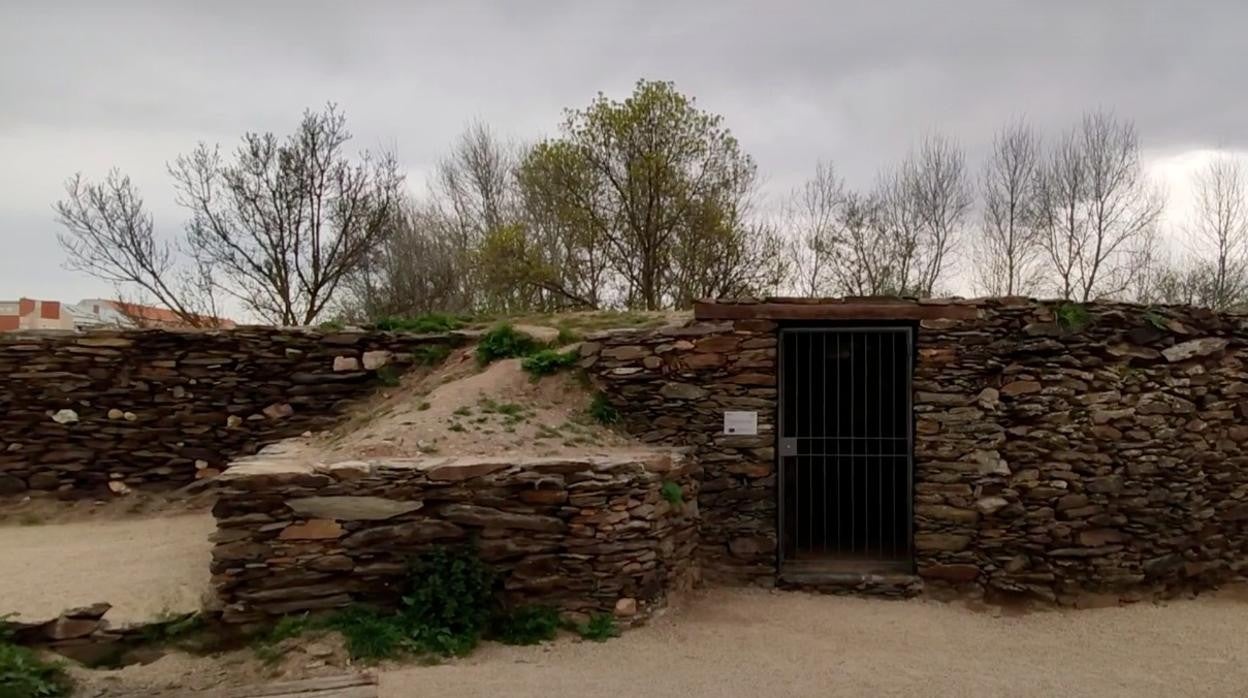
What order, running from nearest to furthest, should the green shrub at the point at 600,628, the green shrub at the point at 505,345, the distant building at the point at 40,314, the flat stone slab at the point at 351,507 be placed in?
the flat stone slab at the point at 351,507 < the green shrub at the point at 600,628 < the green shrub at the point at 505,345 < the distant building at the point at 40,314

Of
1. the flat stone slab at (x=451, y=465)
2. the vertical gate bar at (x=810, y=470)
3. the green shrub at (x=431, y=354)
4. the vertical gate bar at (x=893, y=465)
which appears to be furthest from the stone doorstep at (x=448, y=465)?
the green shrub at (x=431, y=354)

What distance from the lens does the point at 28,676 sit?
4.76m

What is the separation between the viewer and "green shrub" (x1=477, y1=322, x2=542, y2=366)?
27.0 ft

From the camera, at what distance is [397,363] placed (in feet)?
29.3

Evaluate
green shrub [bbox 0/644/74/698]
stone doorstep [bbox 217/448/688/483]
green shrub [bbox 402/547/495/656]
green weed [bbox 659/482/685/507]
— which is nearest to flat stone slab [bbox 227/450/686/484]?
stone doorstep [bbox 217/448/688/483]

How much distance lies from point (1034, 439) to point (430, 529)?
16.1 feet

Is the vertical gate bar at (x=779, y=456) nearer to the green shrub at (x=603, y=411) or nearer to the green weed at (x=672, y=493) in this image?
the green weed at (x=672, y=493)

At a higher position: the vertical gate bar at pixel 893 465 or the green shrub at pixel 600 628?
the vertical gate bar at pixel 893 465

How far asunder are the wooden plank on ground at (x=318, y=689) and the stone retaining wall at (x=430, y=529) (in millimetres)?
949

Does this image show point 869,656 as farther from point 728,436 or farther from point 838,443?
point 838,443

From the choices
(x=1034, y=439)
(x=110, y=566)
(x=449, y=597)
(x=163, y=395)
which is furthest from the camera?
(x=163, y=395)

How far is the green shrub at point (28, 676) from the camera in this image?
4.64 meters

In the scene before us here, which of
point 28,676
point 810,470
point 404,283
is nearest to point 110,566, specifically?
point 28,676

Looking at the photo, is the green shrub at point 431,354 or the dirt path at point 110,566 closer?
the dirt path at point 110,566
